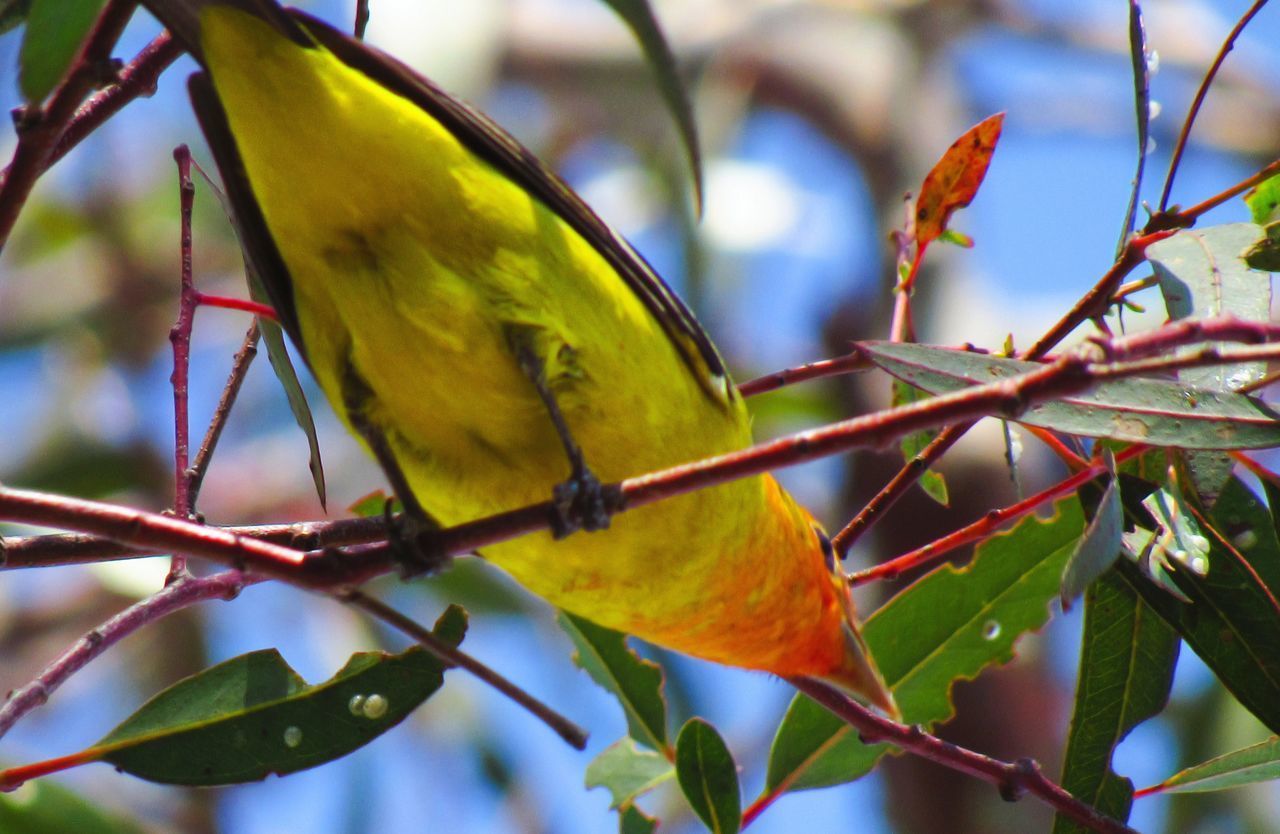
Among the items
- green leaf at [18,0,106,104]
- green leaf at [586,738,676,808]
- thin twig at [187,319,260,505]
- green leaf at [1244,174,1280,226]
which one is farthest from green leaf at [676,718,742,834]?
green leaf at [18,0,106,104]

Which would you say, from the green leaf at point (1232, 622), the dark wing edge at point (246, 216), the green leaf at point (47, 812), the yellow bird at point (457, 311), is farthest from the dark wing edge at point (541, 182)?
the green leaf at point (47, 812)

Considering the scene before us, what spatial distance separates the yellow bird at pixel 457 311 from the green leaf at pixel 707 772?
257 mm

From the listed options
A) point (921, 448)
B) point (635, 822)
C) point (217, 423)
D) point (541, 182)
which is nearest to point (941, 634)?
point (921, 448)

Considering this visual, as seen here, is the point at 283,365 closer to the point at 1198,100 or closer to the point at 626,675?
the point at 626,675

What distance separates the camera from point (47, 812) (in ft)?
9.66

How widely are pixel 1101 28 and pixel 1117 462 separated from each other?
10192 millimetres

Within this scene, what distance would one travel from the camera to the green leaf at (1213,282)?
6.48 feet

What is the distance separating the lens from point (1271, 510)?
2.41 metres

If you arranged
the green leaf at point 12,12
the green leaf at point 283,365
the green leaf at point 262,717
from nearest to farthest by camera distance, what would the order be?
1. the green leaf at point 12,12
2. the green leaf at point 262,717
3. the green leaf at point 283,365

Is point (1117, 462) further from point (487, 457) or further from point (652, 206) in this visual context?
point (652, 206)

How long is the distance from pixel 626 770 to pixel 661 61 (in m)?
1.44

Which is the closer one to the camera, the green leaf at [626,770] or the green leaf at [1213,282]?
the green leaf at [1213,282]

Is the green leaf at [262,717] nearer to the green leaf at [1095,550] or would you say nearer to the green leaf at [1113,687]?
the green leaf at [1095,550]

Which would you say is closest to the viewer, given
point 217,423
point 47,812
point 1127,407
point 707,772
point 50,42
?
point 50,42
